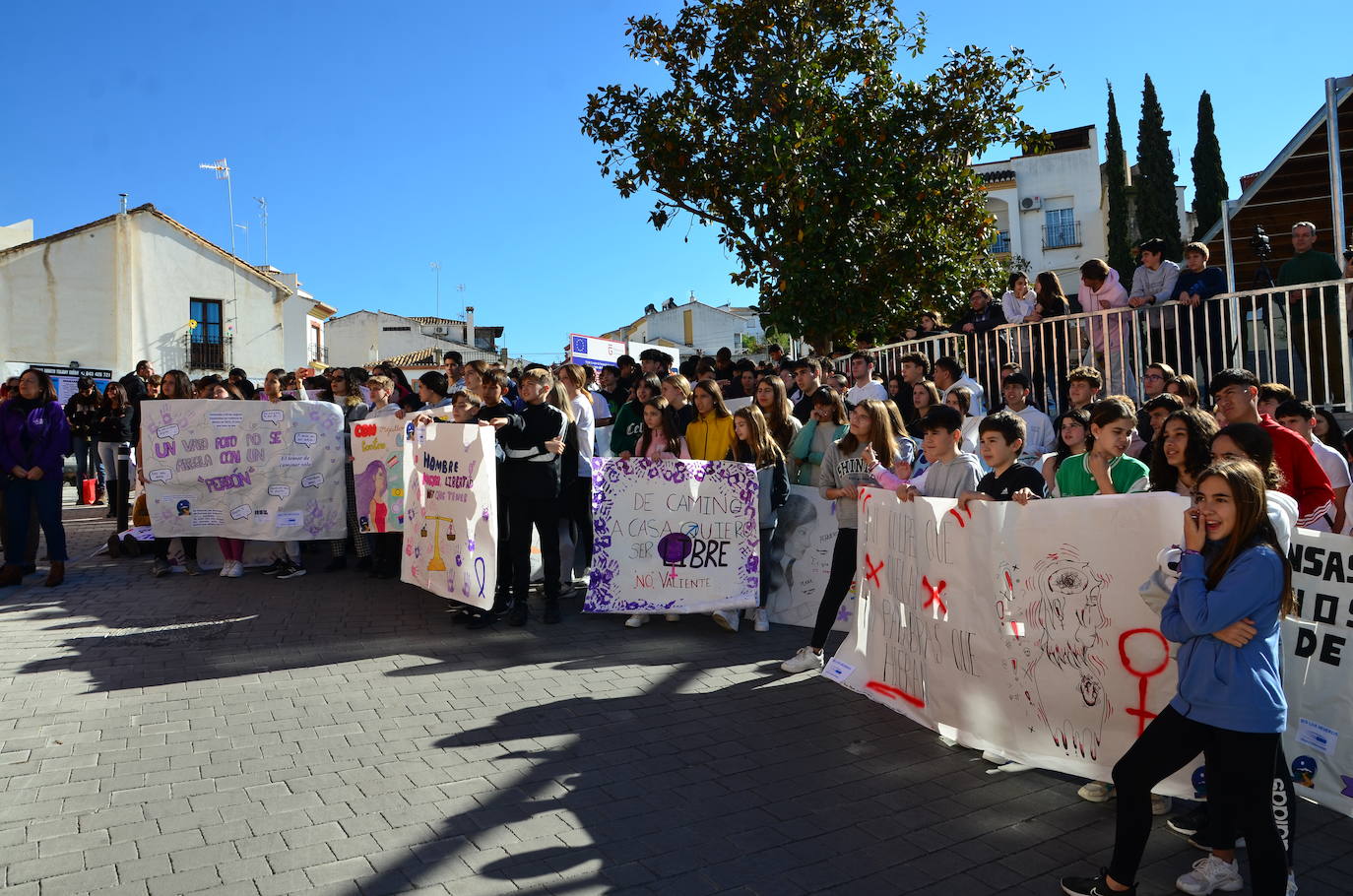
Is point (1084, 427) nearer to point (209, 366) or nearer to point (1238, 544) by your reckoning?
point (1238, 544)

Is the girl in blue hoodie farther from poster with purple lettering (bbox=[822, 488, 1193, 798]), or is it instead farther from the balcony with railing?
the balcony with railing

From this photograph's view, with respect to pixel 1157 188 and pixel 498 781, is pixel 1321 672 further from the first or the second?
pixel 1157 188

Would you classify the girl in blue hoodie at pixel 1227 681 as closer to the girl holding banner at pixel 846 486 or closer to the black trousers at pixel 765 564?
the girl holding banner at pixel 846 486

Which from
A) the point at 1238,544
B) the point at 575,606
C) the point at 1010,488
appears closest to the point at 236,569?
the point at 575,606

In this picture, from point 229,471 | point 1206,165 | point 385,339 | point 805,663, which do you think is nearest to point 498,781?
point 805,663

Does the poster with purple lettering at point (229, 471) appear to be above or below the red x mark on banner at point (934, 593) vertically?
above

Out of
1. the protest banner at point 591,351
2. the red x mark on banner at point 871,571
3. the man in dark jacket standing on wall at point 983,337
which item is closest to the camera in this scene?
the red x mark on banner at point 871,571

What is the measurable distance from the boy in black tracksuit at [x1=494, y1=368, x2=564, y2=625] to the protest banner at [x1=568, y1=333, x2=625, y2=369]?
593cm

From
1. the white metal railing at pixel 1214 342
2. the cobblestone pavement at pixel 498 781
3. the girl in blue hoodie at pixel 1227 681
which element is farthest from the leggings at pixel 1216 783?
the white metal railing at pixel 1214 342

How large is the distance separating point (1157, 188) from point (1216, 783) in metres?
42.0

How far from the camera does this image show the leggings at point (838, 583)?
21.0ft

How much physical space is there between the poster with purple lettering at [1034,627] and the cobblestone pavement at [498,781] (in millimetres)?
255

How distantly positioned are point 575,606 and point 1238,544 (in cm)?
622

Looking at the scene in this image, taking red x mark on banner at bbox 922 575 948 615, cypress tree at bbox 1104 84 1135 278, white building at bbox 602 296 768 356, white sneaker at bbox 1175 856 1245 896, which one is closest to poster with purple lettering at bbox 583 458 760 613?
red x mark on banner at bbox 922 575 948 615
